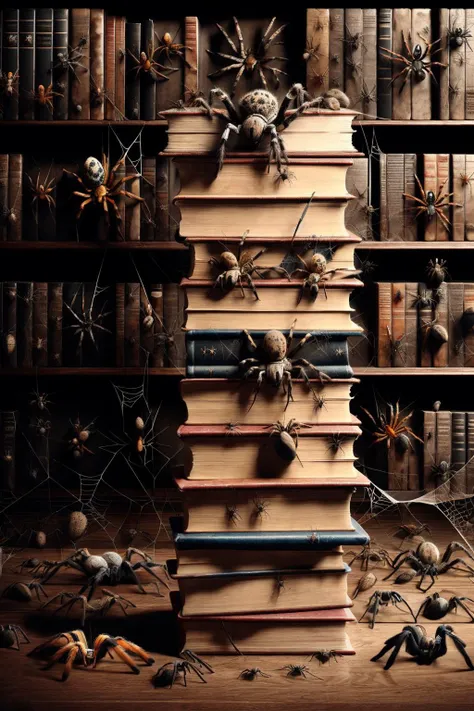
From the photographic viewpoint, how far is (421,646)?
177 cm

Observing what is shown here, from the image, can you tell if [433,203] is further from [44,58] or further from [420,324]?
[44,58]

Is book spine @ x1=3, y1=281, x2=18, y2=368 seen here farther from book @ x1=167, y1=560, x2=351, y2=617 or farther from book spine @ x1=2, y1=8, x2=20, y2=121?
book @ x1=167, y1=560, x2=351, y2=617

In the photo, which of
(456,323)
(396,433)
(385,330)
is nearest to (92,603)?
(396,433)

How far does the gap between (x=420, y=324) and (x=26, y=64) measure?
1.82 meters

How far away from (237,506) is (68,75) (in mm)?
1906

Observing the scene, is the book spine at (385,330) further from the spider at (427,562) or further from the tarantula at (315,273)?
the tarantula at (315,273)

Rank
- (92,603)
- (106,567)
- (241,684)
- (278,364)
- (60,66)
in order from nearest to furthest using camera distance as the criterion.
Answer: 1. (241,684)
2. (278,364)
3. (92,603)
4. (106,567)
5. (60,66)

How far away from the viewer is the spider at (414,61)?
286 centimetres

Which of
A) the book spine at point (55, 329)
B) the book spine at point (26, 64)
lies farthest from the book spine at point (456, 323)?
the book spine at point (26, 64)

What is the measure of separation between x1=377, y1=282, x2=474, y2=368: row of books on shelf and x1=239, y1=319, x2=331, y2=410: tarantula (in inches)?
45.9

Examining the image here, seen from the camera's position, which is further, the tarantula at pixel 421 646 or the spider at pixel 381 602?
the spider at pixel 381 602

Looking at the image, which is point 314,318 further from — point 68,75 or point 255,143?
point 68,75

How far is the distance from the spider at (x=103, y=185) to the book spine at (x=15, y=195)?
0.23 meters

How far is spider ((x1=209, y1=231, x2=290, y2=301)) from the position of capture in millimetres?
1794
